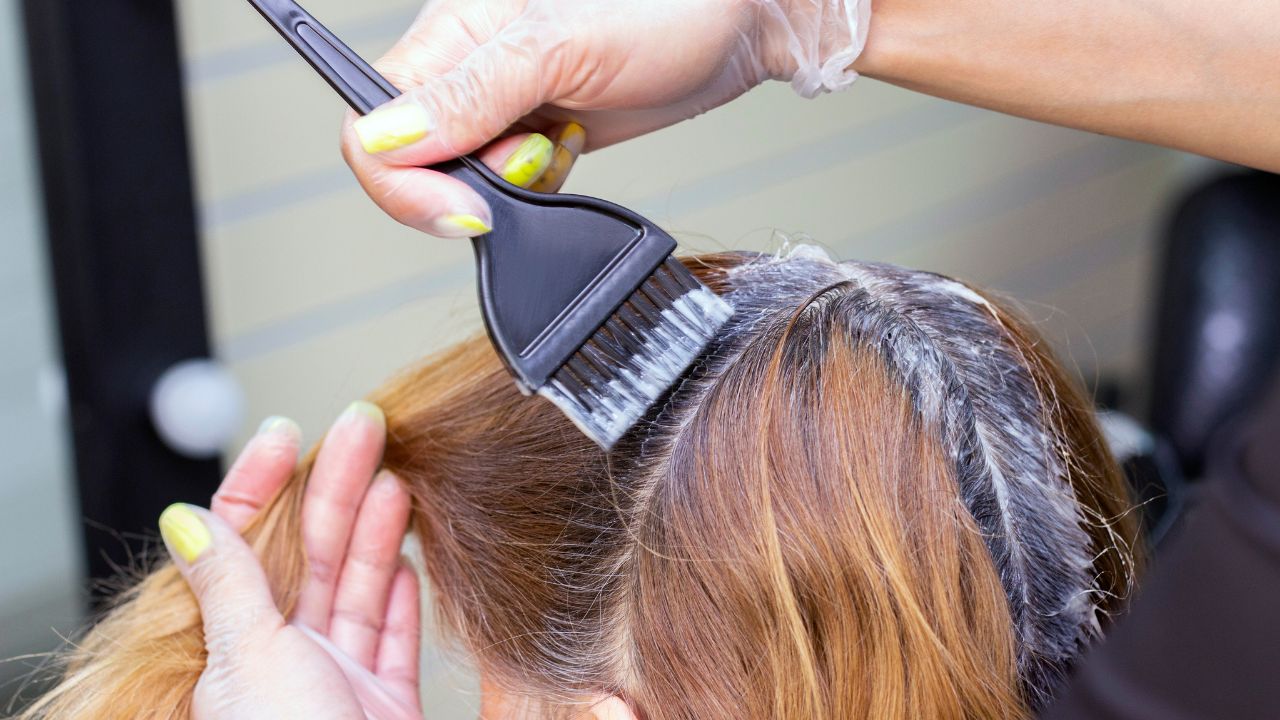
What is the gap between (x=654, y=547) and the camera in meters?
0.62

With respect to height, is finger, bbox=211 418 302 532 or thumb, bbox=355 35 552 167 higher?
thumb, bbox=355 35 552 167

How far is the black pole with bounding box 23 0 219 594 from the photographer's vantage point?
3.25 ft

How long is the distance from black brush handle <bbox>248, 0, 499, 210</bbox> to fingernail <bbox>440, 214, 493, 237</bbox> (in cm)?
2

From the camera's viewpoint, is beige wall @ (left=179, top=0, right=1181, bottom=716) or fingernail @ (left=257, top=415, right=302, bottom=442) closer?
fingernail @ (left=257, top=415, right=302, bottom=442)

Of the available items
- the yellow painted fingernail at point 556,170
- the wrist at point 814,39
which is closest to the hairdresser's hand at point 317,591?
the yellow painted fingernail at point 556,170

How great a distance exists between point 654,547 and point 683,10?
314mm

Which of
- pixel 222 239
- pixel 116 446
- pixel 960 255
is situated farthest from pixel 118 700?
pixel 960 255

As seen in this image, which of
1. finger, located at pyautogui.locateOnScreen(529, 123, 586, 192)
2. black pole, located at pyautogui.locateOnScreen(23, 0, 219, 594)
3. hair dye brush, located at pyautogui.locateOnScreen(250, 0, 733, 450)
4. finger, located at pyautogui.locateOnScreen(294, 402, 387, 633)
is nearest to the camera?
hair dye brush, located at pyautogui.locateOnScreen(250, 0, 733, 450)

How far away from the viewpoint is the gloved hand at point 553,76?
57 centimetres

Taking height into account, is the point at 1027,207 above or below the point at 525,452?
below

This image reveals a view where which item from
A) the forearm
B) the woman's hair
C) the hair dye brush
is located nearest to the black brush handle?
the hair dye brush

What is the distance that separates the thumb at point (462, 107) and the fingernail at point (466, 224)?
0.04m

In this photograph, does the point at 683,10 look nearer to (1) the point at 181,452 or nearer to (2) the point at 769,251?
(2) the point at 769,251

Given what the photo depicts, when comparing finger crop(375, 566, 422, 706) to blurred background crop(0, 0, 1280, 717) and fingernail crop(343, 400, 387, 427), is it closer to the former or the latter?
blurred background crop(0, 0, 1280, 717)
